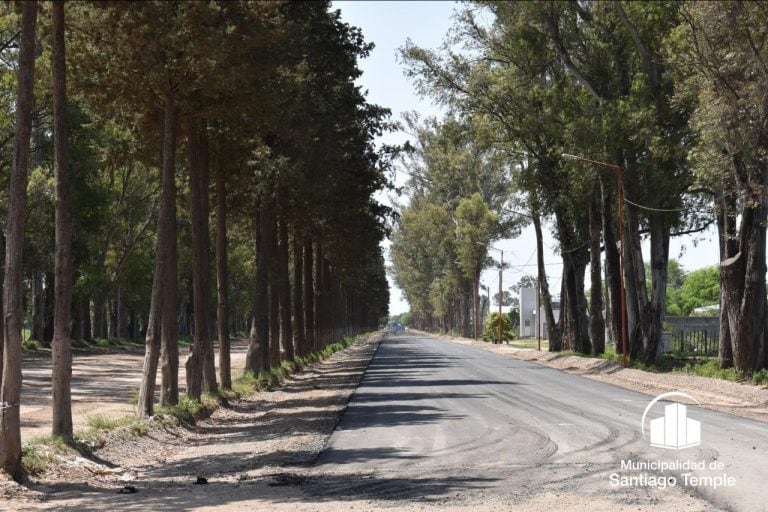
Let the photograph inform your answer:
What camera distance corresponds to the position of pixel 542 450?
1591cm

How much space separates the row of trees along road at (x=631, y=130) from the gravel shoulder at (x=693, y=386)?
1563 mm

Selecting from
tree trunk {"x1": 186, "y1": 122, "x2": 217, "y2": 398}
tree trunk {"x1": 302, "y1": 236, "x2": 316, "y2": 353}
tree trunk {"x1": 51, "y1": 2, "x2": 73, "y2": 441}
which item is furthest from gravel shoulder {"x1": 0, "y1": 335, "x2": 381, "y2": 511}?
tree trunk {"x1": 302, "y1": 236, "x2": 316, "y2": 353}

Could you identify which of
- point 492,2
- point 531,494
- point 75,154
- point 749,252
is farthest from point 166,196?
point 75,154

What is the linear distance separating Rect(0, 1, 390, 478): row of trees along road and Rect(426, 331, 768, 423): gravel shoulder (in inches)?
466

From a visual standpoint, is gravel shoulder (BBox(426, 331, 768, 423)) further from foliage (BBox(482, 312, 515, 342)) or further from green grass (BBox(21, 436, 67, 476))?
foliage (BBox(482, 312, 515, 342))

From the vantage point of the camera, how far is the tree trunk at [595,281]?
166ft

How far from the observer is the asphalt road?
1223 centimetres

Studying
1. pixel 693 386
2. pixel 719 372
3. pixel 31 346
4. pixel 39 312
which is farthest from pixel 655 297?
pixel 39 312

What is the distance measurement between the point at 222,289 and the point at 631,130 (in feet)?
56.8

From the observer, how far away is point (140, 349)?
77.7 meters

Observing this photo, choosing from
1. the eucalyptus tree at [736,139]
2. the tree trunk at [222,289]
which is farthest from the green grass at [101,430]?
the eucalyptus tree at [736,139]

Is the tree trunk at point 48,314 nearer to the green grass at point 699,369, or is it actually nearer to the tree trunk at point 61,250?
the green grass at point 699,369

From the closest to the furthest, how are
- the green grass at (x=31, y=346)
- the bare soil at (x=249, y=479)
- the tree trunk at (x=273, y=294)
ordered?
the bare soil at (x=249, y=479) < the tree trunk at (x=273, y=294) < the green grass at (x=31, y=346)

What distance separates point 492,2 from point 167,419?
84.8ft
